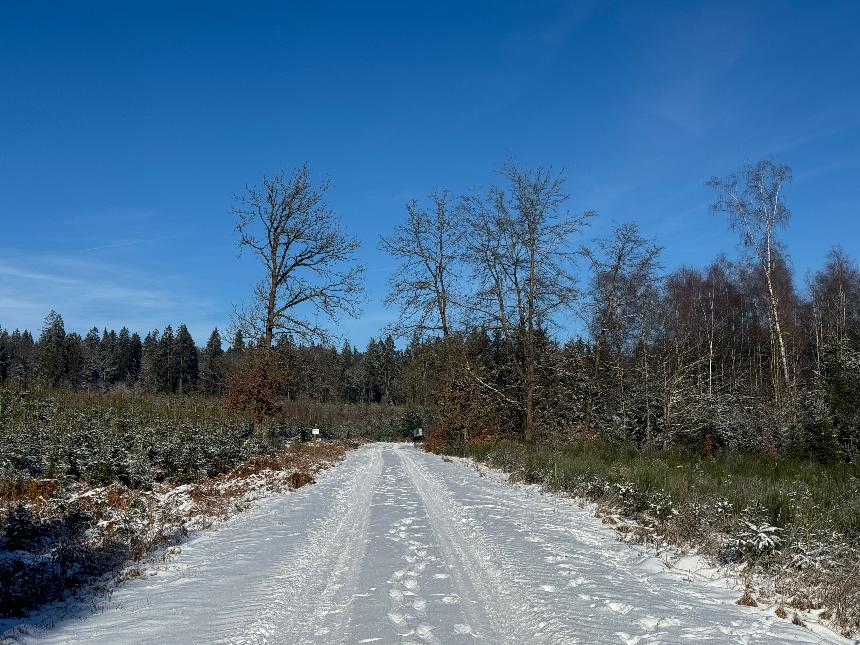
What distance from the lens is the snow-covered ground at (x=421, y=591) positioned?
5.02 m

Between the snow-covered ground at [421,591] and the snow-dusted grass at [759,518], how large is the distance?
1.67ft

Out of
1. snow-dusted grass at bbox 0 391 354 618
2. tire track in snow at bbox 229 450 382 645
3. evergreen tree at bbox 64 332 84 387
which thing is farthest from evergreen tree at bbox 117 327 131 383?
tire track in snow at bbox 229 450 382 645

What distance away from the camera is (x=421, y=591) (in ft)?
20.2

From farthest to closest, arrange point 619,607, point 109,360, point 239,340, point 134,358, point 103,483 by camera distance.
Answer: point 134,358, point 109,360, point 239,340, point 103,483, point 619,607

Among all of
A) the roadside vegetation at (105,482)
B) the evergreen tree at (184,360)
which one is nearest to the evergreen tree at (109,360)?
the evergreen tree at (184,360)

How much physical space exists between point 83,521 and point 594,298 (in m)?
23.4

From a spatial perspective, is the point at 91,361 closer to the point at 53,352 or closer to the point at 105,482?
the point at 53,352

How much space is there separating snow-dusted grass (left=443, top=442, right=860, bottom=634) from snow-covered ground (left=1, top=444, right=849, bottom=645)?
0.51 metres

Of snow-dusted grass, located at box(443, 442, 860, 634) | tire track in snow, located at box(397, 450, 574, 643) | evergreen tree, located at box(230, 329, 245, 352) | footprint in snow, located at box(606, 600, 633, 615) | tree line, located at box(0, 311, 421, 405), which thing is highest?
tree line, located at box(0, 311, 421, 405)

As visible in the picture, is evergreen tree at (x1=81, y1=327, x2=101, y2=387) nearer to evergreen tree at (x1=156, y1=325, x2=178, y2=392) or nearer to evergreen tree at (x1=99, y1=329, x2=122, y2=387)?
evergreen tree at (x1=99, y1=329, x2=122, y2=387)

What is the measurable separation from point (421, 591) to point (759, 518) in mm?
4679

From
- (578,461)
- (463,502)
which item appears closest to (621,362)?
(578,461)

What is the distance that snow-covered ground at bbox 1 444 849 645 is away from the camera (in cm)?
502

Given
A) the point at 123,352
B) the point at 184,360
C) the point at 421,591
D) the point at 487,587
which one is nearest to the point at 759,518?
the point at 487,587
